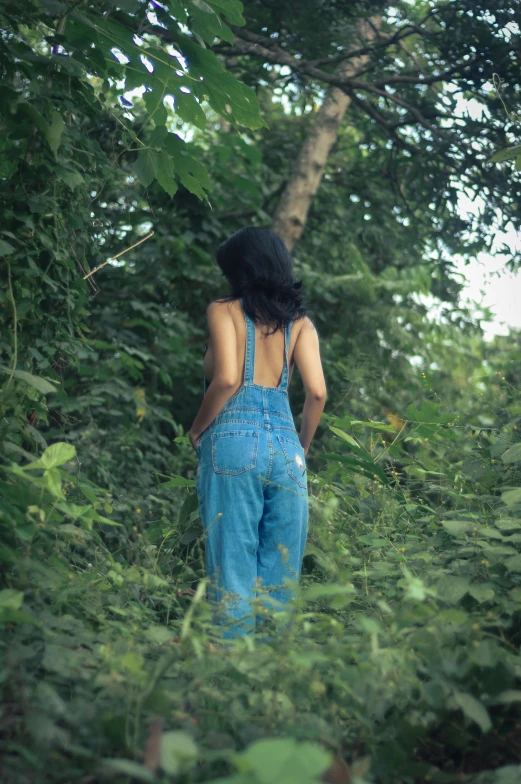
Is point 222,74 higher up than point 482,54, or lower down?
lower down

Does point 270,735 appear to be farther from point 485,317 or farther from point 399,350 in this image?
point 485,317

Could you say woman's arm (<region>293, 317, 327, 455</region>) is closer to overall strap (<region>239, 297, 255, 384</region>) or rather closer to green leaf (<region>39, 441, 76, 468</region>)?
overall strap (<region>239, 297, 255, 384</region>)

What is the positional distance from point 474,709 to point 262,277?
200 centimetres

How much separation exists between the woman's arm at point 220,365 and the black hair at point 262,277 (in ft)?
0.33

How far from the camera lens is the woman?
3227mm

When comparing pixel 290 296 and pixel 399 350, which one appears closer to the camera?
pixel 290 296

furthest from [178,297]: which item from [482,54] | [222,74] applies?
[222,74]

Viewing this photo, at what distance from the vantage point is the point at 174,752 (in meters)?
1.48

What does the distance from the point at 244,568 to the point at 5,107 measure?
76.3 inches

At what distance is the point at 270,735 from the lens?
1862mm

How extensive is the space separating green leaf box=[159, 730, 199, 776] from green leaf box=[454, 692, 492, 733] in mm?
718

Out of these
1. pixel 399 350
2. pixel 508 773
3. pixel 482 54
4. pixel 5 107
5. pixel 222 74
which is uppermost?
pixel 482 54

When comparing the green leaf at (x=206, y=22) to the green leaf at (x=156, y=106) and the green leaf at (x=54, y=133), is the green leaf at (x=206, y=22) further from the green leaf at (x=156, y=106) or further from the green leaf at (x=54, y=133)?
the green leaf at (x=54, y=133)

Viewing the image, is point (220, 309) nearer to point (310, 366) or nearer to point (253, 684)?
point (310, 366)
